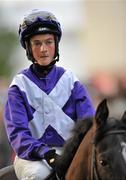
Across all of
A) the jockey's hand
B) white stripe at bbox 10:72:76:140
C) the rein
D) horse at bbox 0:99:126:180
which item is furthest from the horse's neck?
white stripe at bbox 10:72:76:140

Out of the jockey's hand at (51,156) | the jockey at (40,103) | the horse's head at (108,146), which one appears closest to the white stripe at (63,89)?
the jockey at (40,103)

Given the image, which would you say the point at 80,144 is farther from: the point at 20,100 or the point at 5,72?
the point at 5,72

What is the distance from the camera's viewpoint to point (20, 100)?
7.75m

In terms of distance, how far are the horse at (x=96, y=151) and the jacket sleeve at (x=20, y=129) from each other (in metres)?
0.25

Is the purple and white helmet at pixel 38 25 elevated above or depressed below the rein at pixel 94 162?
above

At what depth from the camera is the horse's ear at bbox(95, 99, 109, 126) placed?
6.61 m

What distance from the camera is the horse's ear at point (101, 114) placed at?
6.61 meters

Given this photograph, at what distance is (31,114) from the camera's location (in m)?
7.75

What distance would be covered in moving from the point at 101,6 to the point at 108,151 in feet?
193

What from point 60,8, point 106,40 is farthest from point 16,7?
point 106,40

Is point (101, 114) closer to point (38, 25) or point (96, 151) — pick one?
point (96, 151)

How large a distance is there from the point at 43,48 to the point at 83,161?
4.78 ft

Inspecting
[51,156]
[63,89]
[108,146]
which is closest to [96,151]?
[108,146]

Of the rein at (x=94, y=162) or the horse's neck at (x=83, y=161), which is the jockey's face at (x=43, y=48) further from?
the rein at (x=94, y=162)
